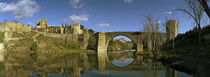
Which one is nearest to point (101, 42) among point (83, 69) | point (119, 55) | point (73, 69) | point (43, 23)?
point (119, 55)

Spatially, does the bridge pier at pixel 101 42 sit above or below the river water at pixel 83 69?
above

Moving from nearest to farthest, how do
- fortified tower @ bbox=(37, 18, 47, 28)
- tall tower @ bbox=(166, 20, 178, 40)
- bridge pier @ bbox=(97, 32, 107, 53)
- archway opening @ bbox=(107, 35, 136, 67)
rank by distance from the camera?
archway opening @ bbox=(107, 35, 136, 67) < tall tower @ bbox=(166, 20, 178, 40) < bridge pier @ bbox=(97, 32, 107, 53) < fortified tower @ bbox=(37, 18, 47, 28)

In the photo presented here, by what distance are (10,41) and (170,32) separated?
206 feet

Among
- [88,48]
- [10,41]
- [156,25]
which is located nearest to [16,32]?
[10,41]

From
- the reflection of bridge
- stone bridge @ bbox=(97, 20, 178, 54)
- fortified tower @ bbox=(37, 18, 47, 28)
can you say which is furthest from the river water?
fortified tower @ bbox=(37, 18, 47, 28)

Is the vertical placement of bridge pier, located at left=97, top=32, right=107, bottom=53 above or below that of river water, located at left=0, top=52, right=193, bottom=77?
above

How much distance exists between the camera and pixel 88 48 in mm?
71062

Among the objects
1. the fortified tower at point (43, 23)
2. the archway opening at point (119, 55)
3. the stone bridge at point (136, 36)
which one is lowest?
the archway opening at point (119, 55)

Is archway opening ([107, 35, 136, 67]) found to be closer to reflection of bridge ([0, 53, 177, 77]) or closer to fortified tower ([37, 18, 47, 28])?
reflection of bridge ([0, 53, 177, 77])

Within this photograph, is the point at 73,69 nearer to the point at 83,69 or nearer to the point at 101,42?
the point at 83,69

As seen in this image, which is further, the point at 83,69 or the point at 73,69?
the point at 83,69

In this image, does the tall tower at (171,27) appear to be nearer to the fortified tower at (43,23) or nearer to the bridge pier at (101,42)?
the bridge pier at (101,42)

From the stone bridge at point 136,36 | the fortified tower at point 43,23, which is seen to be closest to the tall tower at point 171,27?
the stone bridge at point 136,36

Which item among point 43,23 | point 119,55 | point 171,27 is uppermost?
point 43,23
